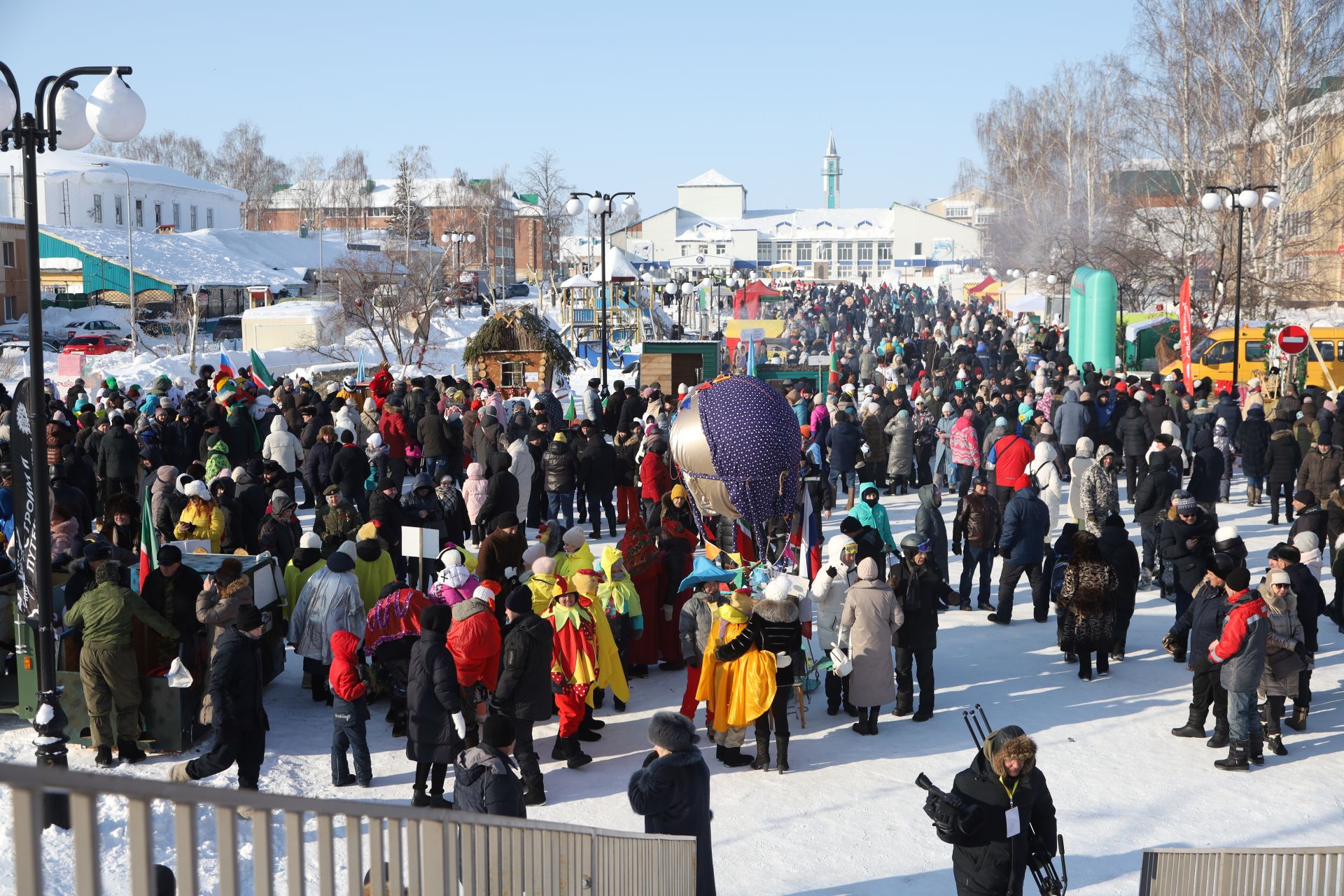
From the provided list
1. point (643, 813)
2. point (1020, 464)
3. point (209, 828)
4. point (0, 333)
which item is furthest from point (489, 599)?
point (0, 333)

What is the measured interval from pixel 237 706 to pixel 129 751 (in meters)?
1.19

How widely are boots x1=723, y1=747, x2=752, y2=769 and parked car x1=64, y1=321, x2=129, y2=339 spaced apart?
1544 inches

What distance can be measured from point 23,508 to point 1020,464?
8.59 meters

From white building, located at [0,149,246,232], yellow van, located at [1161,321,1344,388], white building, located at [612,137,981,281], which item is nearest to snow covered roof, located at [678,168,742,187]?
white building, located at [612,137,981,281]

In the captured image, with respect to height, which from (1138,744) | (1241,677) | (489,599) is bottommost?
(1138,744)

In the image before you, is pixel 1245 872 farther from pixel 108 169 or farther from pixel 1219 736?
pixel 108 169

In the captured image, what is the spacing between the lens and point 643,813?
5.02 metres

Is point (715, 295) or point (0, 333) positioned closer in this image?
point (0, 333)

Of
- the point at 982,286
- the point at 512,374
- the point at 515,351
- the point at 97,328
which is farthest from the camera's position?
the point at 982,286

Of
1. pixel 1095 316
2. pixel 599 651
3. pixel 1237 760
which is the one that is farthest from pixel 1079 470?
pixel 1095 316

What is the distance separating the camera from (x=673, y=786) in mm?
4980

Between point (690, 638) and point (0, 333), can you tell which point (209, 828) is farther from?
point (0, 333)

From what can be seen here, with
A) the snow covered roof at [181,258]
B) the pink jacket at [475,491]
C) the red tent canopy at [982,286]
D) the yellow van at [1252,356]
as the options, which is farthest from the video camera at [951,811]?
the snow covered roof at [181,258]

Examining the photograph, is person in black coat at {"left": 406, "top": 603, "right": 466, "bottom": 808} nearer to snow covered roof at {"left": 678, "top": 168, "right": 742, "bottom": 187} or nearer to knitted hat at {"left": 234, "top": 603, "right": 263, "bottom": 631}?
knitted hat at {"left": 234, "top": 603, "right": 263, "bottom": 631}
